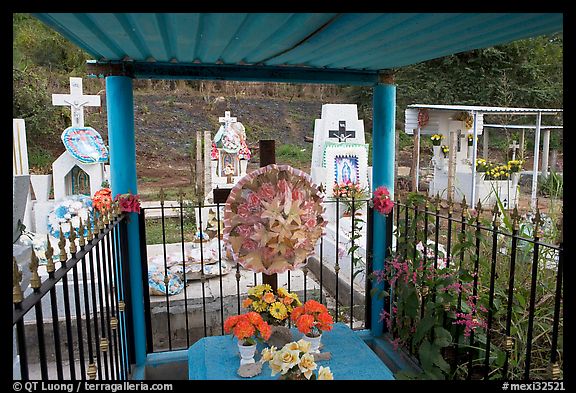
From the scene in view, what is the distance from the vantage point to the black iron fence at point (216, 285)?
328 cm

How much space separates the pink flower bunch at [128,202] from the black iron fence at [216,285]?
0.47 feet

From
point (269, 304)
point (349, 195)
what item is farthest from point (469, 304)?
point (349, 195)

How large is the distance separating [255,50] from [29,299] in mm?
1750

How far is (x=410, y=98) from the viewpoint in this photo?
17.3 metres

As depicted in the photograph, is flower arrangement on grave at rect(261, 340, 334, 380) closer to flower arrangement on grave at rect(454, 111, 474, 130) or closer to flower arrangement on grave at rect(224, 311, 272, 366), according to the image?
flower arrangement on grave at rect(224, 311, 272, 366)

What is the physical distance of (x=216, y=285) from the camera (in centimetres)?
479

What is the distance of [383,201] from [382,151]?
0.39 metres

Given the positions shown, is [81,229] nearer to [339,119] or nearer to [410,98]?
[339,119]

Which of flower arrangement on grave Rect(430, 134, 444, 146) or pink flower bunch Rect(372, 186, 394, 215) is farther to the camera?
flower arrangement on grave Rect(430, 134, 444, 146)

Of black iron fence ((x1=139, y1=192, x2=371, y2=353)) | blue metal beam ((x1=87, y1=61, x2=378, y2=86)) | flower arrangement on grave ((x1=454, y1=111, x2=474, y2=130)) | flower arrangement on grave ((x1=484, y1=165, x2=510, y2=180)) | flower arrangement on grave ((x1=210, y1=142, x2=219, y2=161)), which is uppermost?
flower arrangement on grave ((x1=454, y1=111, x2=474, y2=130))

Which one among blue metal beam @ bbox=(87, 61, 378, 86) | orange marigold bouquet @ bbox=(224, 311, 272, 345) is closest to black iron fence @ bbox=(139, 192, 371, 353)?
orange marigold bouquet @ bbox=(224, 311, 272, 345)

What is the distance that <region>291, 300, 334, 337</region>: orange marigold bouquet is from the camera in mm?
2477

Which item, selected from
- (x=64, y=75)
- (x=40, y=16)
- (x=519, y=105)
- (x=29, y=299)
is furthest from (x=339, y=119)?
(x=64, y=75)

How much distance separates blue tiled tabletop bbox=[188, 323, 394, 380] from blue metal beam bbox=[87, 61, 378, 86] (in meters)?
1.79
